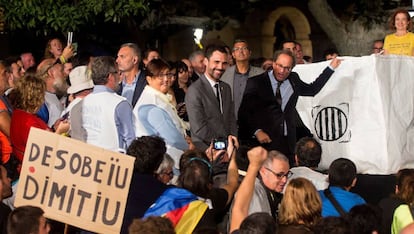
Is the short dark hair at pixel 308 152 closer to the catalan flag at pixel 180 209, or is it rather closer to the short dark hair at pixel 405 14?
the catalan flag at pixel 180 209

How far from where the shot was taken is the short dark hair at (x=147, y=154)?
745 cm

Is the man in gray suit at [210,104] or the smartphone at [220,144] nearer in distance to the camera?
the smartphone at [220,144]

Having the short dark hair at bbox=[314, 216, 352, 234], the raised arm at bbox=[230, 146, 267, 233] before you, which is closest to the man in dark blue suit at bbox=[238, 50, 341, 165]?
the raised arm at bbox=[230, 146, 267, 233]

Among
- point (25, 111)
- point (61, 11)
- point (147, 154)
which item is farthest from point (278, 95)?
point (61, 11)

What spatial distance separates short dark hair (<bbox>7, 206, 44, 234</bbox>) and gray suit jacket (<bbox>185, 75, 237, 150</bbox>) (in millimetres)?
3122

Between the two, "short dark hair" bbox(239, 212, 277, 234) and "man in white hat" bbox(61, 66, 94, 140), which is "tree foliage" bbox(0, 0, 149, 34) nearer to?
"man in white hat" bbox(61, 66, 94, 140)

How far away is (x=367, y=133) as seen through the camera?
1018 centimetres

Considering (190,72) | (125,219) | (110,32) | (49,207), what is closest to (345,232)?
(125,219)

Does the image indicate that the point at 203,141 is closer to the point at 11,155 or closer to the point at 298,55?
the point at 11,155

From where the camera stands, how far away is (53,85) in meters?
10.8

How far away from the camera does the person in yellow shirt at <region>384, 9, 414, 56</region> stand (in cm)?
1152

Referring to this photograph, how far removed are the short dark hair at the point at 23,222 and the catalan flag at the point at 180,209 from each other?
86 cm

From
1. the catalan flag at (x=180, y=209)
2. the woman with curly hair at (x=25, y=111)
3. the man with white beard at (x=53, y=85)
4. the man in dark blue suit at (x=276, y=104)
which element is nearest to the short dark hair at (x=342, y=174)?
the catalan flag at (x=180, y=209)

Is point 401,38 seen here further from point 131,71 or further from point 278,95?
point 131,71
